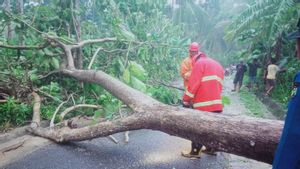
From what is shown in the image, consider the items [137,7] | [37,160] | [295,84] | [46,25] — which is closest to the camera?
[295,84]

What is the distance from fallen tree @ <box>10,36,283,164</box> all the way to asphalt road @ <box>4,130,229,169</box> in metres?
0.24

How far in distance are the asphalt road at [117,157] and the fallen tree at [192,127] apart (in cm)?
24

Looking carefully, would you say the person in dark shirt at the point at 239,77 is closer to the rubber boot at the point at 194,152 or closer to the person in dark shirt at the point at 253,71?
the person in dark shirt at the point at 253,71

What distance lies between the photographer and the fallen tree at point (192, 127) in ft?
8.29

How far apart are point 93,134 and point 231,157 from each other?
1865 millimetres

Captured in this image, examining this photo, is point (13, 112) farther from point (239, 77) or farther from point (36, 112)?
point (239, 77)

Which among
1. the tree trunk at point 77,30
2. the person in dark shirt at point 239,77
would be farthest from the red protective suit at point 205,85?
the person in dark shirt at point 239,77

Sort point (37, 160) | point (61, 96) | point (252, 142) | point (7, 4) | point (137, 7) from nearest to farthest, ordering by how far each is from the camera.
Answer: point (252, 142) → point (37, 160) → point (61, 96) → point (137, 7) → point (7, 4)

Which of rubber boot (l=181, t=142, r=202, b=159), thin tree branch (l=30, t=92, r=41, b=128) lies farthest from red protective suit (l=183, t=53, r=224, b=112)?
thin tree branch (l=30, t=92, r=41, b=128)

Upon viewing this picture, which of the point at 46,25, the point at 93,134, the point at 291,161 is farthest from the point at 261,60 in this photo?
the point at 291,161

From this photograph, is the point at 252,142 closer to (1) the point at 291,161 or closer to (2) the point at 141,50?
(1) the point at 291,161

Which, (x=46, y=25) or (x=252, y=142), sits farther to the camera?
(x=46, y=25)

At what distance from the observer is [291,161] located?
135 centimetres

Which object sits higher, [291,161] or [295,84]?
[295,84]
